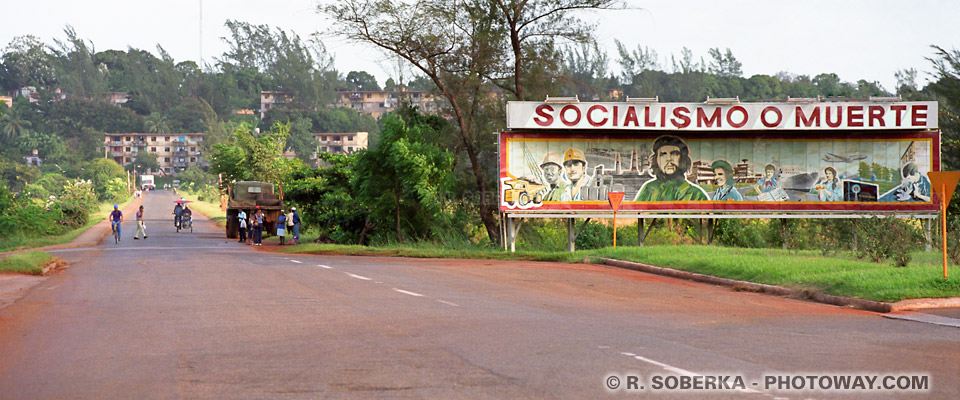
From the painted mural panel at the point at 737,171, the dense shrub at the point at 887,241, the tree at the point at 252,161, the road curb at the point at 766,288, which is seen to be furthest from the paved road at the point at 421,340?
the tree at the point at 252,161

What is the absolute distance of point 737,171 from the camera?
31.0 m

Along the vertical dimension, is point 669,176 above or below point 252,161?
below

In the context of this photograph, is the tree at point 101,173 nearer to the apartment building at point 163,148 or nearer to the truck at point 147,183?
the truck at point 147,183

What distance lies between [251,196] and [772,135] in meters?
27.7

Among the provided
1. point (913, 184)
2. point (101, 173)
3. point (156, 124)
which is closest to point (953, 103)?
point (913, 184)

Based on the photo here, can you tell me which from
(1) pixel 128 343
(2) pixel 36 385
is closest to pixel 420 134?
(1) pixel 128 343

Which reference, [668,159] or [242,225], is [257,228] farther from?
[668,159]

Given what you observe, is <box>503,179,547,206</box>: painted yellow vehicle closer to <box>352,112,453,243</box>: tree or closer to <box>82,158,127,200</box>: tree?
<box>352,112,453,243</box>: tree

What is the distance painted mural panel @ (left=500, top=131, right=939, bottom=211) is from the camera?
3059cm

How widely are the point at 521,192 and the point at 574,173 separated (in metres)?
1.87

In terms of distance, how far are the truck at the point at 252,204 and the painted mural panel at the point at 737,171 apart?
67.2 ft

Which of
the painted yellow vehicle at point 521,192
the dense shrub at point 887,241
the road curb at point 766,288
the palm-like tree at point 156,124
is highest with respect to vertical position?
the palm-like tree at point 156,124

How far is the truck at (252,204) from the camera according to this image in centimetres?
4675

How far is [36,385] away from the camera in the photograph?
317 inches
